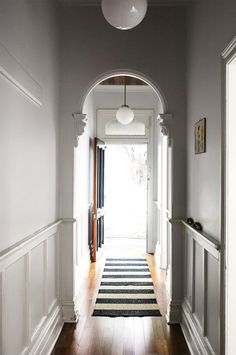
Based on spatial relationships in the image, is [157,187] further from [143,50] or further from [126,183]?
[143,50]

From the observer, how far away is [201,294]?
8.97ft

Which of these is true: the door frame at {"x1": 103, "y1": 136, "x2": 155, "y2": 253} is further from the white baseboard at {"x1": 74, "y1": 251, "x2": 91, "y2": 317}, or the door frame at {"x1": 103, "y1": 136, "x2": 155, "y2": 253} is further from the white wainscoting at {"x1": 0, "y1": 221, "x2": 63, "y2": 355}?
the white wainscoting at {"x1": 0, "y1": 221, "x2": 63, "y2": 355}

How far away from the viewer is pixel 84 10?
353 cm

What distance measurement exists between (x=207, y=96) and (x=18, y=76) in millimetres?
1319

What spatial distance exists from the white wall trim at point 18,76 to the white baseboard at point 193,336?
207cm

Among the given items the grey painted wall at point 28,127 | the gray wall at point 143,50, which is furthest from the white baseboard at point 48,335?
the gray wall at point 143,50

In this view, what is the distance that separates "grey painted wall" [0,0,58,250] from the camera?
197 cm

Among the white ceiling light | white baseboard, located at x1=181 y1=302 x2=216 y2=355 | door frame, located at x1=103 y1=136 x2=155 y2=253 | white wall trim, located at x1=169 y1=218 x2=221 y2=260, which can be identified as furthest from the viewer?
door frame, located at x1=103 y1=136 x2=155 y2=253

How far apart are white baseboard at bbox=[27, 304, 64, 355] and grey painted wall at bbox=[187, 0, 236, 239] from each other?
1458mm

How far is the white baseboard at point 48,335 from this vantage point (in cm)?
258

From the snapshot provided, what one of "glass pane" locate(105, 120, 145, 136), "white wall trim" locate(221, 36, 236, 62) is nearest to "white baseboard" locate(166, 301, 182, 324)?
"white wall trim" locate(221, 36, 236, 62)

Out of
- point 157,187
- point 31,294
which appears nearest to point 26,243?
point 31,294

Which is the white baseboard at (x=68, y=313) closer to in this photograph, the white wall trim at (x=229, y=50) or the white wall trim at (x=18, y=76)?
the white wall trim at (x=18, y=76)

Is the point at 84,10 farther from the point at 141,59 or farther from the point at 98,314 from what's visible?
the point at 98,314
